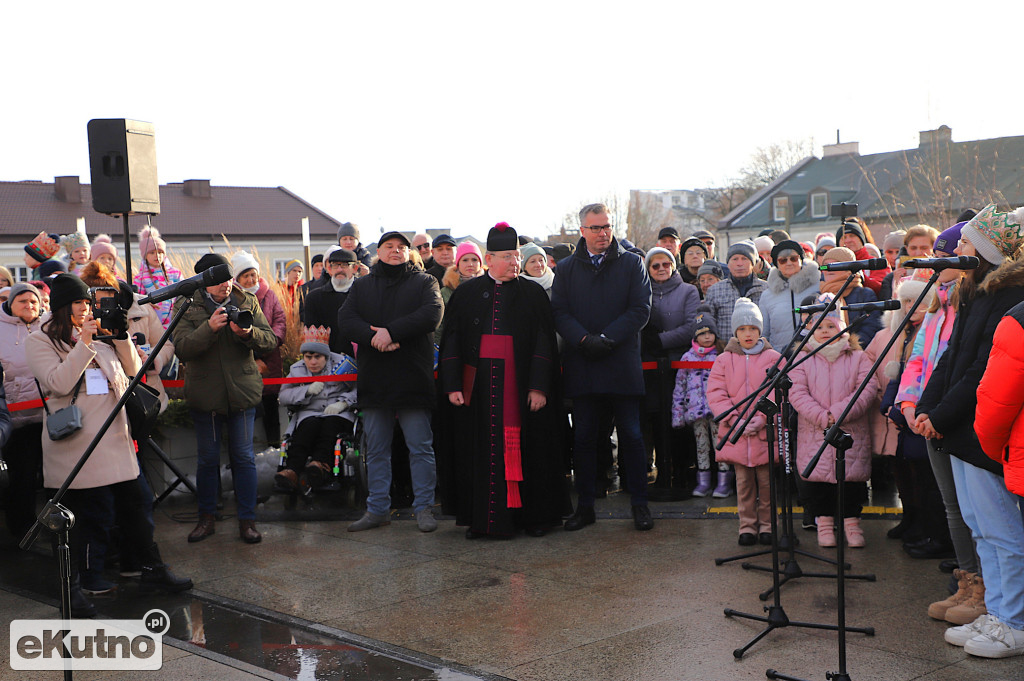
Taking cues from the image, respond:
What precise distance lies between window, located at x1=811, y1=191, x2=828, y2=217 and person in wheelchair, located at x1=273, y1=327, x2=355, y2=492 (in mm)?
43935

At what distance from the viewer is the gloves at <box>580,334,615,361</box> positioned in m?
7.09

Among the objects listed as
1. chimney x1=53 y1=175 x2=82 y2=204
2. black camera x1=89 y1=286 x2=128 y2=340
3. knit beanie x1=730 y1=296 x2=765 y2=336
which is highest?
chimney x1=53 y1=175 x2=82 y2=204

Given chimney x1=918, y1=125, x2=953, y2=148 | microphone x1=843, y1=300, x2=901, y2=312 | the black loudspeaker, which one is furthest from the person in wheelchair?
chimney x1=918, y1=125, x2=953, y2=148

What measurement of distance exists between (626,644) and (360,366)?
136 inches

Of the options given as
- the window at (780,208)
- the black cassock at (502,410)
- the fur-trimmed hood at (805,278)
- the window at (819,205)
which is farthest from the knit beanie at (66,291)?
the window at (780,208)

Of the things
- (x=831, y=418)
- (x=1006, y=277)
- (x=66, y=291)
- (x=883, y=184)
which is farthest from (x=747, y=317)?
(x=883, y=184)

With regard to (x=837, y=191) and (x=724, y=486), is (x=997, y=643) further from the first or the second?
(x=837, y=191)

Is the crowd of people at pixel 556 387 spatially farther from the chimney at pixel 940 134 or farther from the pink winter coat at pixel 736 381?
the chimney at pixel 940 134

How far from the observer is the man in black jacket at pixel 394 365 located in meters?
7.42

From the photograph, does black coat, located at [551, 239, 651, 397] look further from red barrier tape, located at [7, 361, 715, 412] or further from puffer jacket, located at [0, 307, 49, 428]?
puffer jacket, located at [0, 307, 49, 428]

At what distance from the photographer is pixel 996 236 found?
476cm

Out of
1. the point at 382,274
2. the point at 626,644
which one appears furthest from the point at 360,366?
the point at 626,644

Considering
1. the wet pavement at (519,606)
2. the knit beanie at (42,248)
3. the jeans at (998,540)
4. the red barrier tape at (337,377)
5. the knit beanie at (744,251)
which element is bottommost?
the wet pavement at (519,606)

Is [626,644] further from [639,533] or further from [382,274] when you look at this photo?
[382,274]
